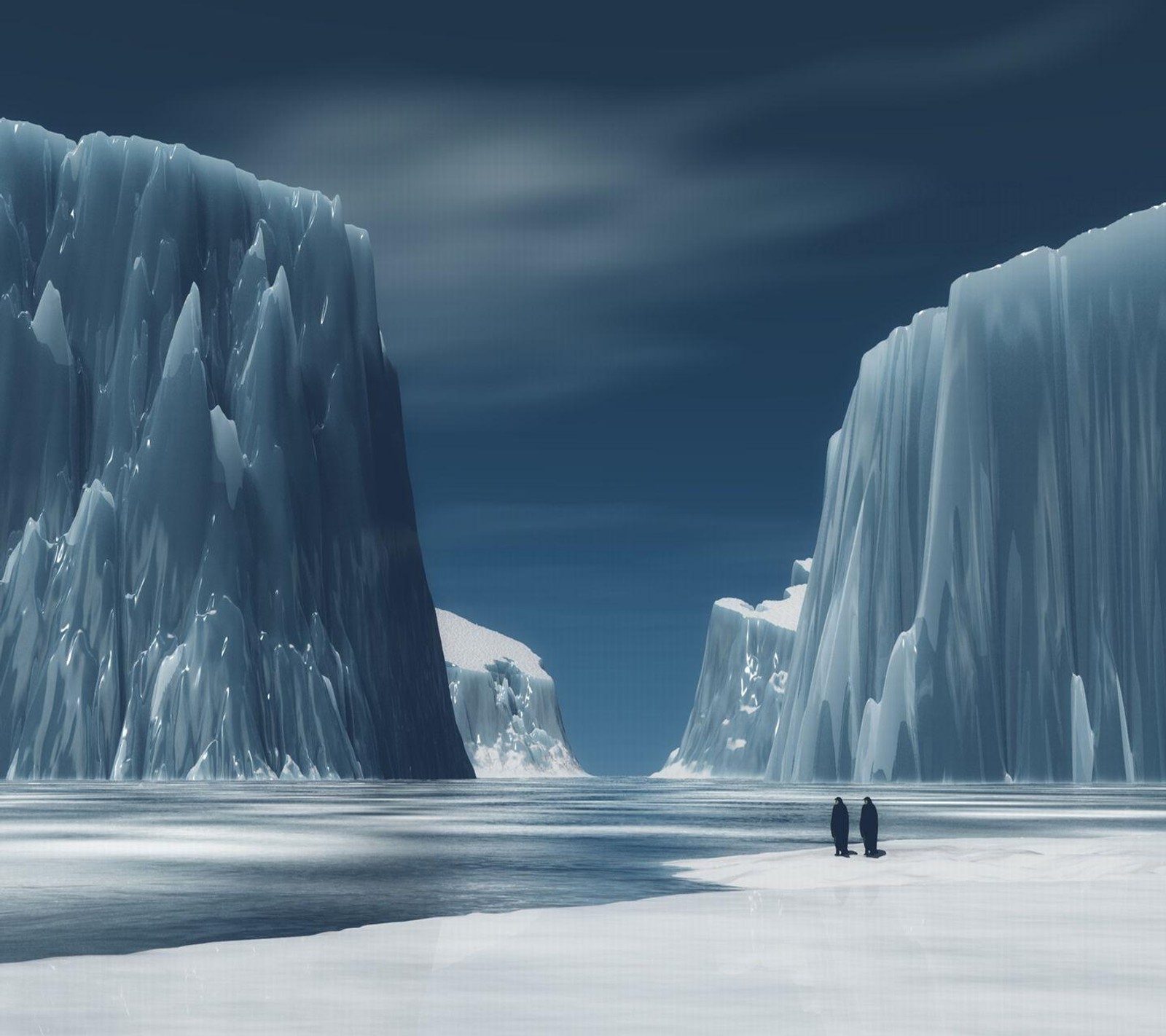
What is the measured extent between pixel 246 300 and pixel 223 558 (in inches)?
770

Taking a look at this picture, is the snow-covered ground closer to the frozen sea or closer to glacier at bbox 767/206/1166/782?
the frozen sea

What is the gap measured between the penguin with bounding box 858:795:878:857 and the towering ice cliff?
259ft

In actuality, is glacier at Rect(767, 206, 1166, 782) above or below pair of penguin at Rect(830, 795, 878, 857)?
above

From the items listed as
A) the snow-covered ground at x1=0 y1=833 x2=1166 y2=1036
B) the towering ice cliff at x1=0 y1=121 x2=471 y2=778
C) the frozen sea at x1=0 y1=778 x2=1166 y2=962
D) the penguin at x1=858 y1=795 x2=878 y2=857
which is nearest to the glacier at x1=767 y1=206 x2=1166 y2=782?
the frozen sea at x1=0 y1=778 x2=1166 y2=962

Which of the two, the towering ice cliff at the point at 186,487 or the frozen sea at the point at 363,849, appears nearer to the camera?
the frozen sea at the point at 363,849

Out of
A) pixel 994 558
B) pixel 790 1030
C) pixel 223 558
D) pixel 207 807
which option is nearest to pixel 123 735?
pixel 223 558

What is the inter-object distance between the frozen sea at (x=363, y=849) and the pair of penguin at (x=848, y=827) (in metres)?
2.09

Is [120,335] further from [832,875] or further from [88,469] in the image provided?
[832,875]

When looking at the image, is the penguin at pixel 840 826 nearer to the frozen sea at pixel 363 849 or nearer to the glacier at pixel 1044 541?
the frozen sea at pixel 363 849

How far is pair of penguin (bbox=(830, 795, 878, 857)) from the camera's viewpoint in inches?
1150

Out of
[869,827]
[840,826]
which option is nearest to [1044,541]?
[869,827]

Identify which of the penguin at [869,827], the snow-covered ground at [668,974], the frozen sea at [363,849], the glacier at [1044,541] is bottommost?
the snow-covered ground at [668,974]

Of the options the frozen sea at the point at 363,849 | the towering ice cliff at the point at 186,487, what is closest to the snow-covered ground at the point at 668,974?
the frozen sea at the point at 363,849

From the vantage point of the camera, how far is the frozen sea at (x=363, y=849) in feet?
65.5
